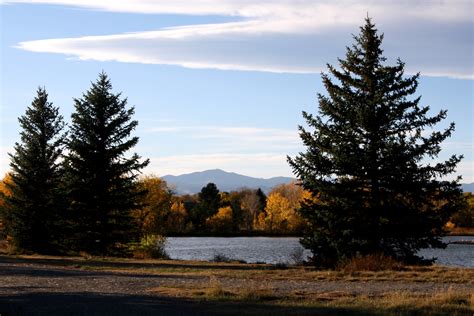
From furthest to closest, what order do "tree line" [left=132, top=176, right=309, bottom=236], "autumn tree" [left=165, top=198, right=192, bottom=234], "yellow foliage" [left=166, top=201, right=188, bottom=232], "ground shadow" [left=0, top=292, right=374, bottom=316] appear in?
"tree line" [left=132, top=176, right=309, bottom=236], "yellow foliage" [left=166, top=201, right=188, bottom=232], "autumn tree" [left=165, top=198, right=192, bottom=234], "ground shadow" [left=0, top=292, right=374, bottom=316]

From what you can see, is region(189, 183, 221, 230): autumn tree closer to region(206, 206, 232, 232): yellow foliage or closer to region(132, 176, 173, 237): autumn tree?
region(206, 206, 232, 232): yellow foliage

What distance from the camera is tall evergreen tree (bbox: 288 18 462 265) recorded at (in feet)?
97.0

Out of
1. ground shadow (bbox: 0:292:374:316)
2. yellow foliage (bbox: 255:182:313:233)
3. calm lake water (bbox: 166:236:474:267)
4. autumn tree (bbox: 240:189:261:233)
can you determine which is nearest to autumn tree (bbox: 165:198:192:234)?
autumn tree (bbox: 240:189:261:233)

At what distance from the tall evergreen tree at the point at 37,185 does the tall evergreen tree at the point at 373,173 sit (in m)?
16.8

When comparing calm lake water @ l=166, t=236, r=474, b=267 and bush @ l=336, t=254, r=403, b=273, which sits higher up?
bush @ l=336, t=254, r=403, b=273

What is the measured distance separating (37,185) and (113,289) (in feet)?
80.1

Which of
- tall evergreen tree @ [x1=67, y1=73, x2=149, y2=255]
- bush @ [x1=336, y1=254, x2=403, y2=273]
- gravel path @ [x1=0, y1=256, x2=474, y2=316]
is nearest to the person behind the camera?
gravel path @ [x1=0, y1=256, x2=474, y2=316]

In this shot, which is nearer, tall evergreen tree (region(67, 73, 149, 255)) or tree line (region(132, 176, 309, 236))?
tall evergreen tree (region(67, 73, 149, 255))

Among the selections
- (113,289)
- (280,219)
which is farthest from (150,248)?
(280,219)

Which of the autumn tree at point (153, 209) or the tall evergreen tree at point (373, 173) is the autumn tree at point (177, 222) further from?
the tall evergreen tree at point (373, 173)

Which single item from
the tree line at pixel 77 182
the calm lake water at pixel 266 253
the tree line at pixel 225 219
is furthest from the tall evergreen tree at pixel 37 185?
the tree line at pixel 225 219

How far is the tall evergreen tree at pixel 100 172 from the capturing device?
123ft

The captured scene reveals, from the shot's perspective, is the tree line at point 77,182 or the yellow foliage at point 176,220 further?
the yellow foliage at point 176,220

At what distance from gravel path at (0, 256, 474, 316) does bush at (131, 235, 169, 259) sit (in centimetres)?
1459
